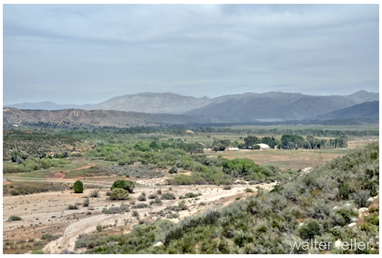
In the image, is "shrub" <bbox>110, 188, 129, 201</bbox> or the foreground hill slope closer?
the foreground hill slope

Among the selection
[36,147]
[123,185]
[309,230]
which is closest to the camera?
[309,230]

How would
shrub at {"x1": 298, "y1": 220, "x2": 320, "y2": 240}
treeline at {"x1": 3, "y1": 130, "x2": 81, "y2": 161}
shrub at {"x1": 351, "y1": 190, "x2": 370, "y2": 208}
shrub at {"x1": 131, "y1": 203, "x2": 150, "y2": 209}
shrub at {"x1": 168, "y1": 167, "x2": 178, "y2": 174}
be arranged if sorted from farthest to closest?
1. treeline at {"x1": 3, "y1": 130, "x2": 81, "y2": 161}
2. shrub at {"x1": 168, "y1": 167, "x2": 178, "y2": 174}
3. shrub at {"x1": 131, "y1": 203, "x2": 150, "y2": 209}
4. shrub at {"x1": 351, "y1": 190, "x2": 370, "y2": 208}
5. shrub at {"x1": 298, "y1": 220, "x2": 320, "y2": 240}

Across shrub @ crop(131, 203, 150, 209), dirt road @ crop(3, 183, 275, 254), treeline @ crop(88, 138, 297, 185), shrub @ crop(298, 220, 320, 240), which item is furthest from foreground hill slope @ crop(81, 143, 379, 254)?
treeline @ crop(88, 138, 297, 185)

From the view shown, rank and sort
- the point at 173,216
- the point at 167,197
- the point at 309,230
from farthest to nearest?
1. the point at 167,197
2. the point at 173,216
3. the point at 309,230

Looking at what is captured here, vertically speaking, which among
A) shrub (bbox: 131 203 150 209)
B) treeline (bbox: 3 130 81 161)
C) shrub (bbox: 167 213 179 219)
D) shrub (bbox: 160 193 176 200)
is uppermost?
treeline (bbox: 3 130 81 161)

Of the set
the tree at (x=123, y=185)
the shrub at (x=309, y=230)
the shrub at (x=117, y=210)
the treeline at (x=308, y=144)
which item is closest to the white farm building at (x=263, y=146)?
the treeline at (x=308, y=144)

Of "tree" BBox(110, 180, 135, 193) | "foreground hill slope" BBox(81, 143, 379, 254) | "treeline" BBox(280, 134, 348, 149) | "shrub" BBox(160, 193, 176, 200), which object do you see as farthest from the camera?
"treeline" BBox(280, 134, 348, 149)

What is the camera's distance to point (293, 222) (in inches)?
526

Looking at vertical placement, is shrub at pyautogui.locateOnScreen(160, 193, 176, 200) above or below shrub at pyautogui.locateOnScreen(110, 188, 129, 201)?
below

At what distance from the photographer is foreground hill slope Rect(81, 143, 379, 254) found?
11.9 meters

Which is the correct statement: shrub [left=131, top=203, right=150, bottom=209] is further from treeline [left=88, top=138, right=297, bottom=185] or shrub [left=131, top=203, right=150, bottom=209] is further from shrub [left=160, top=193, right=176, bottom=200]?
treeline [left=88, top=138, right=297, bottom=185]

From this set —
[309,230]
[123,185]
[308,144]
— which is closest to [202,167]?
[123,185]

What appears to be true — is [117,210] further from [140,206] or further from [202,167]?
[202,167]

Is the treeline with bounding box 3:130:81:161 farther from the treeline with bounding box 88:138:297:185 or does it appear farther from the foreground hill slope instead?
the foreground hill slope
